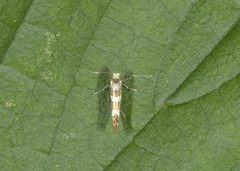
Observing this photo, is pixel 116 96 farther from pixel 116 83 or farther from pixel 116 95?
pixel 116 83

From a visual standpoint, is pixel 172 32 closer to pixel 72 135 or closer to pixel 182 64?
pixel 182 64

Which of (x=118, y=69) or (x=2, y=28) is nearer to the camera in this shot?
(x=2, y=28)

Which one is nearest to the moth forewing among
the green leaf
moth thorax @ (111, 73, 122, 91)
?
moth thorax @ (111, 73, 122, 91)

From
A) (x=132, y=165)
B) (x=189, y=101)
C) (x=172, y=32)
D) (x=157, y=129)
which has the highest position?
(x=172, y=32)

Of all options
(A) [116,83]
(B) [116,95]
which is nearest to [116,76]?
(A) [116,83]

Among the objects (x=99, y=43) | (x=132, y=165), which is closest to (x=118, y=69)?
(x=99, y=43)

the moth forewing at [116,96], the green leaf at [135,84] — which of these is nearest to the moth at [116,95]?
the moth forewing at [116,96]
